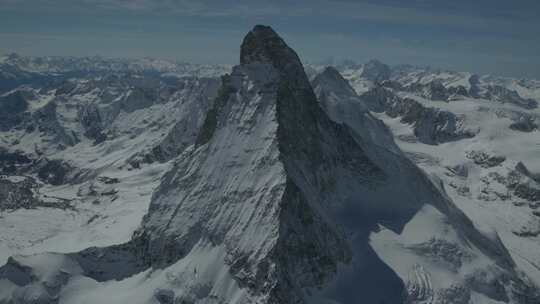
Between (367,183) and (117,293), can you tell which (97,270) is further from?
(367,183)

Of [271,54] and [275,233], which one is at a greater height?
[271,54]

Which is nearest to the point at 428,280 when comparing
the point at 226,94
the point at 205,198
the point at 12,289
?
the point at 205,198

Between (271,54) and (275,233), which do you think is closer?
(275,233)

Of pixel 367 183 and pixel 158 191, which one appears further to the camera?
pixel 367 183

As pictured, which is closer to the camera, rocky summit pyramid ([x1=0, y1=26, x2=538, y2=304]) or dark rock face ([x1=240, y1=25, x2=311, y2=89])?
rocky summit pyramid ([x1=0, y1=26, x2=538, y2=304])

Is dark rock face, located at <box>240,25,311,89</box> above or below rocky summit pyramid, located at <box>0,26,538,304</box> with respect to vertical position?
above

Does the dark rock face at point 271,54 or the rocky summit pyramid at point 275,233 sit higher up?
the dark rock face at point 271,54

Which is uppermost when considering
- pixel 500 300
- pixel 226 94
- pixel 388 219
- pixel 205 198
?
pixel 226 94

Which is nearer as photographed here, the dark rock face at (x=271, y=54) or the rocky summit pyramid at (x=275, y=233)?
the rocky summit pyramid at (x=275, y=233)
